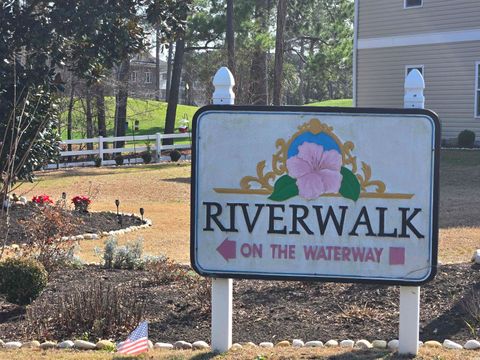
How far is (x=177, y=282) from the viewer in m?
8.10

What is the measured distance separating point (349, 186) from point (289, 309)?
201 cm

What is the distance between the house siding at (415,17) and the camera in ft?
81.4

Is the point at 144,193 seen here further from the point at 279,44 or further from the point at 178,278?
the point at 178,278

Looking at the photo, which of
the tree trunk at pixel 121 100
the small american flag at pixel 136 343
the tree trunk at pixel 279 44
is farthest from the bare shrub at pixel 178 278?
the tree trunk at pixel 121 100

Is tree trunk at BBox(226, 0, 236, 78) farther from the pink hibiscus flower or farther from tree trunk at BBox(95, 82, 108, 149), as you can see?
the pink hibiscus flower

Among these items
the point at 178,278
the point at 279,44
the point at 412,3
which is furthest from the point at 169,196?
the point at 412,3

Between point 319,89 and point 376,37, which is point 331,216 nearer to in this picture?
point 376,37

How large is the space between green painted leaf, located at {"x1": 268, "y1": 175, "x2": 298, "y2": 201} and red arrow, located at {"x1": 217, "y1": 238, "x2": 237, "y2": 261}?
45cm

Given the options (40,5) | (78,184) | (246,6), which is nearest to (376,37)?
(246,6)

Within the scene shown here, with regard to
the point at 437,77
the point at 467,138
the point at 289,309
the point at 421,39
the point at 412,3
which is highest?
the point at 412,3

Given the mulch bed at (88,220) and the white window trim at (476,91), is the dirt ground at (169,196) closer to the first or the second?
the mulch bed at (88,220)

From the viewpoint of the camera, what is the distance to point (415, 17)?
2605 centimetres

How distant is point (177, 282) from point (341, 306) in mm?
1876

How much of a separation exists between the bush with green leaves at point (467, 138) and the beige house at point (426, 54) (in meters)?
0.54
